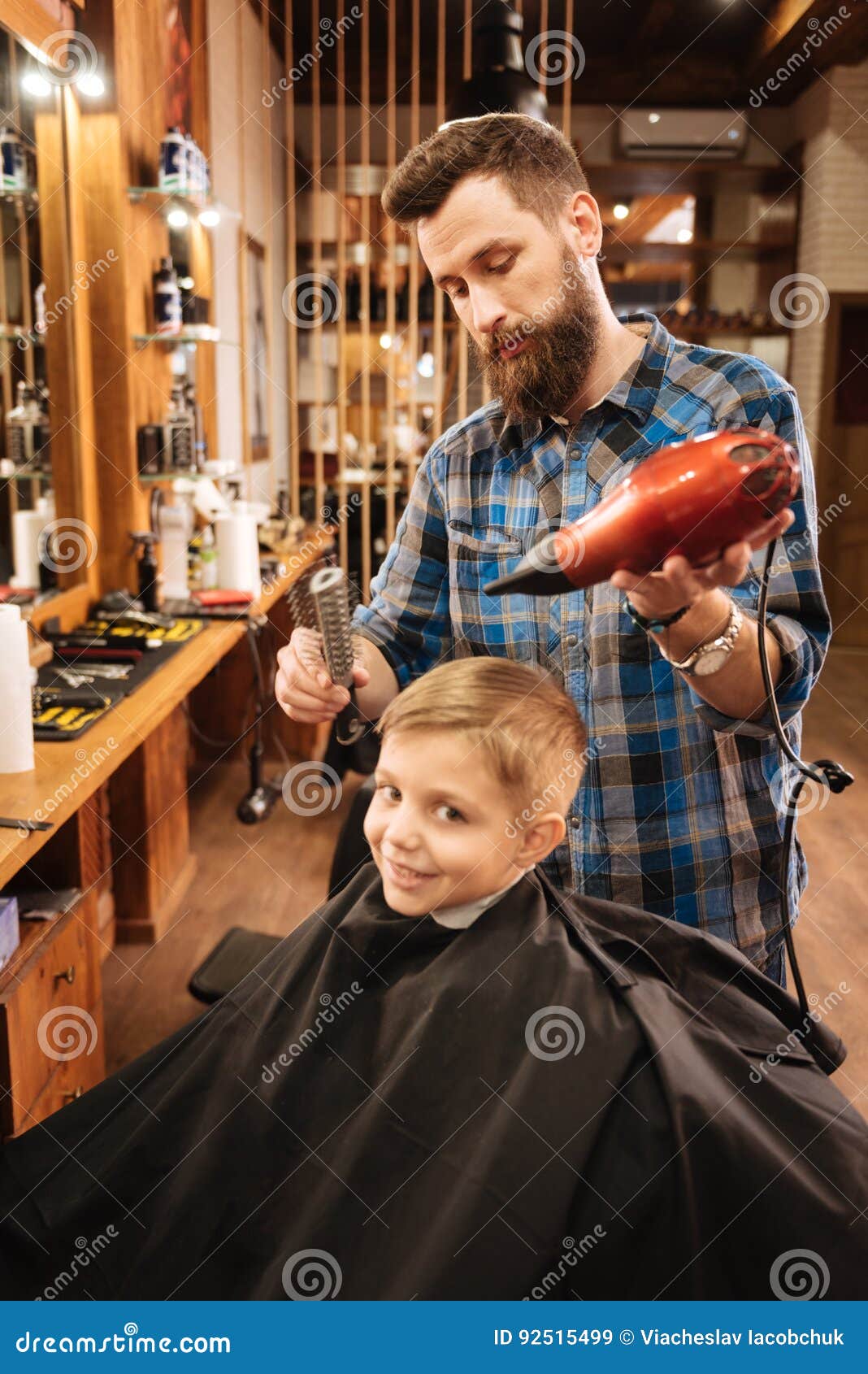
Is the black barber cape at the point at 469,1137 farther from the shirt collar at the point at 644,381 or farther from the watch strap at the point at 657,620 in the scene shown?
the shirt collar at the point at 644,381

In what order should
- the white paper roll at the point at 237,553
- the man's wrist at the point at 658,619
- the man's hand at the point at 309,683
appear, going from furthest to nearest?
the white paper roll at the point at 237,553 → the man's hand at the point at 309,683 → the man's wrist at the point at 658,619

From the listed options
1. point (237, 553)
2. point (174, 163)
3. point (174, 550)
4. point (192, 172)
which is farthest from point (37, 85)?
point (237, 553)

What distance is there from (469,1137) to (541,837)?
323 mm

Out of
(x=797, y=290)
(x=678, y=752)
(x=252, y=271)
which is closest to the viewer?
(x=678, y=752)

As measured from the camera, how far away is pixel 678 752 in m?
1.41

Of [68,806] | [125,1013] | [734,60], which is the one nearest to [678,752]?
[68,806]

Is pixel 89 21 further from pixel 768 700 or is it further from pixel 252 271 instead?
pixel 768 700

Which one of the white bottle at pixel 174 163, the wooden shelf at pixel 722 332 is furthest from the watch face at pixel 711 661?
the wooden shelf at pixel 722 332

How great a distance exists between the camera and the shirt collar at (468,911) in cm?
129

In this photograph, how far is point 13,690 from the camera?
75.3 inches

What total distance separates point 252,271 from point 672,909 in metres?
4.80

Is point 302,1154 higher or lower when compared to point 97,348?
lower

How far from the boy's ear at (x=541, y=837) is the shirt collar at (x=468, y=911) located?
3cm

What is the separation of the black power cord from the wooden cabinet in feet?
3.87
